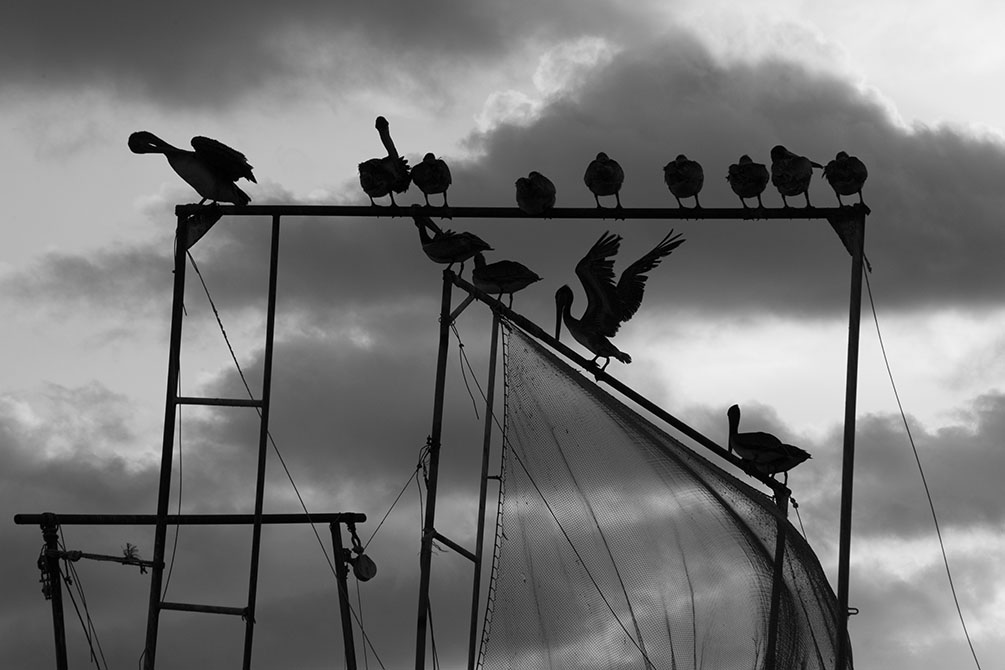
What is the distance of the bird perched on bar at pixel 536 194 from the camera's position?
2348cm

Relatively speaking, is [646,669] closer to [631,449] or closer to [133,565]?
[631,449]

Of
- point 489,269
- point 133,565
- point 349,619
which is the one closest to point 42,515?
point 133,565

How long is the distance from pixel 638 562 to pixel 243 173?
7156 mm

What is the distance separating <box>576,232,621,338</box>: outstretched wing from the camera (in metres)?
24.3

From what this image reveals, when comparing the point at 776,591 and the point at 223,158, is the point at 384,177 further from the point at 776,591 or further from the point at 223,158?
the point at 776,591

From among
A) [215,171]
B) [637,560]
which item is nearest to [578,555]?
[637,560]

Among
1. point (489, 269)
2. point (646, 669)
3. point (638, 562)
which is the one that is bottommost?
point (646, 669)

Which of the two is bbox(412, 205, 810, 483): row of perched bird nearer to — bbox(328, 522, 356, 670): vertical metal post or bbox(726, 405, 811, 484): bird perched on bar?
bbox(726, 405, 811, 484): bird perched on bar

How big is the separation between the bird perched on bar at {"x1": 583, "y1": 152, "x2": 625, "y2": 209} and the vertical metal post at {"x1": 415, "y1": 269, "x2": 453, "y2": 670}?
2778 mm

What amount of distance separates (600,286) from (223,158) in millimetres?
5038

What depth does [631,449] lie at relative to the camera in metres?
21.8

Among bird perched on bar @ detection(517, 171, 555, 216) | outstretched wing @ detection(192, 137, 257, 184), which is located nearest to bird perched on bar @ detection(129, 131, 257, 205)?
outstretched wing @ detection(192, 137, 257, 184)

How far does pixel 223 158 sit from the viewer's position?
78.2 ft

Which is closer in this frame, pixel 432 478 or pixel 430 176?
pixel 432 478
